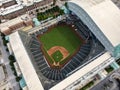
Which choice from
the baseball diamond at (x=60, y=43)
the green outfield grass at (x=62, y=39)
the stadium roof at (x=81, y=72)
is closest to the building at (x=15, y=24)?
the baseball diamond at (x=60, y=43)

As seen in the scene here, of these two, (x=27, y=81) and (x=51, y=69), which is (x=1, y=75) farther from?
(x=51, y=69)

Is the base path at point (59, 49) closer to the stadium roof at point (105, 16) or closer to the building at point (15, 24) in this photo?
the building at point (15, 24)

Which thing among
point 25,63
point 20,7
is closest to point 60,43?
point 25,63

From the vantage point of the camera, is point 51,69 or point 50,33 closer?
point 51,69

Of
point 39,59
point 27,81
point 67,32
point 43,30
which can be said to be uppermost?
point 43,30

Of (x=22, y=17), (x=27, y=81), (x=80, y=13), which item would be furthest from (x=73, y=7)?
(x=27, y=81)

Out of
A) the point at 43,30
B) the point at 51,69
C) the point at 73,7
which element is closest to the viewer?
the point at 51,69
